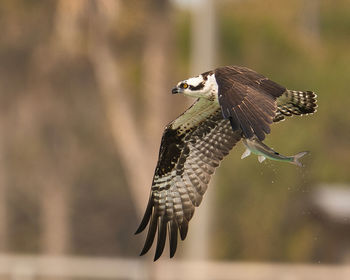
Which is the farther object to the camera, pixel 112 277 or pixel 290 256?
pixel 290 256

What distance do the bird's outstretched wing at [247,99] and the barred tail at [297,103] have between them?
0.68 meters

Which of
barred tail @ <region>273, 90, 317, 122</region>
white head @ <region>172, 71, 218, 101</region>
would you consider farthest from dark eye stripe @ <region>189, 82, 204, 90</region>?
barred tail @ <region>273, 90, 317, 122</region>

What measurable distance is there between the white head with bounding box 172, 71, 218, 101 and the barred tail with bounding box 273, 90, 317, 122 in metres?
0.68

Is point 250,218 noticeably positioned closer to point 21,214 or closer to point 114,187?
point 114,187

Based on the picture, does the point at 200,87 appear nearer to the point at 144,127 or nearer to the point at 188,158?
the point at 188,158

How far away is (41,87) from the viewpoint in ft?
107

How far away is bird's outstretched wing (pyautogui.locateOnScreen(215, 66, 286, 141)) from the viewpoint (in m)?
8.98

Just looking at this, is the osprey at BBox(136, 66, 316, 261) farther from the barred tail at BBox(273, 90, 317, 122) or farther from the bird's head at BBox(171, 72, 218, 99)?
the bird's head at BBox(171, 72, 218, 99)

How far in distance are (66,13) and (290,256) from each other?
1234 cm

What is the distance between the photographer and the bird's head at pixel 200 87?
10.1 meters

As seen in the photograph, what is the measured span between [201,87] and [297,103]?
945 millimetres

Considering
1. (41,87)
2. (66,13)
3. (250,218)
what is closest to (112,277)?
(66,13)

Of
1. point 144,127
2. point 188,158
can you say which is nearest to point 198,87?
point 188,158

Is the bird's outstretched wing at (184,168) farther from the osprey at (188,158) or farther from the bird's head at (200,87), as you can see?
the bird's head at (200,87)
